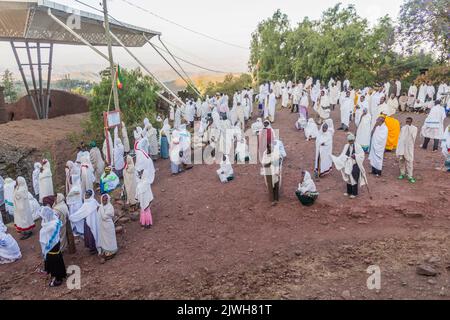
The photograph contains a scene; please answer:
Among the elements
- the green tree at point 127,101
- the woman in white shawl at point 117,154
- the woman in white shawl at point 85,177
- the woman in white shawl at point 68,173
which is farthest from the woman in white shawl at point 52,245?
the green tree at point 127,101

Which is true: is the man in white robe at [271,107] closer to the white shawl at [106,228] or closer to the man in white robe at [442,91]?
the man in white robe at [442,91]

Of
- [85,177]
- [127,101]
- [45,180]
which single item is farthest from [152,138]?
[127,101]

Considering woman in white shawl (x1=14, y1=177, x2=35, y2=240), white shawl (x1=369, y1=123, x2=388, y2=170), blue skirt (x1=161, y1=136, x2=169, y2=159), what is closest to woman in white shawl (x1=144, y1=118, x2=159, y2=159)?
blue skirt (x1=161, y1=136, x2=169, y2=159)

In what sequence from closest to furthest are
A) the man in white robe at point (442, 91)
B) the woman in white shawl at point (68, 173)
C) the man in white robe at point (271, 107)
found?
the woman in white shawl at point (68, 173) < the man in white robe at point (271, 107) < the man in white robe at point (442, 91)

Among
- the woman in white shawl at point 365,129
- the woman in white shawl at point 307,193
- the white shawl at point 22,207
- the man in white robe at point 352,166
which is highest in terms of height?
the woman in white shawl at point 365,129

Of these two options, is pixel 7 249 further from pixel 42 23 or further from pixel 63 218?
pixel 42 23

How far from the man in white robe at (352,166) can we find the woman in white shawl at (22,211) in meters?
7.01

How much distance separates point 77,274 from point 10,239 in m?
1.81

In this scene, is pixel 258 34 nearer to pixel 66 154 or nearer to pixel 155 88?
pixel 155 88

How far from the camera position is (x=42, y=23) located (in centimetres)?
1461

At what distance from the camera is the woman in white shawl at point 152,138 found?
1231 cm

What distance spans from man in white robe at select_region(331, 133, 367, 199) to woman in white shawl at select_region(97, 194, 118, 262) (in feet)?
15.9

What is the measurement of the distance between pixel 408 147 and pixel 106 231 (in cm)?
685

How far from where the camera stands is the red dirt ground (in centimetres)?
537
